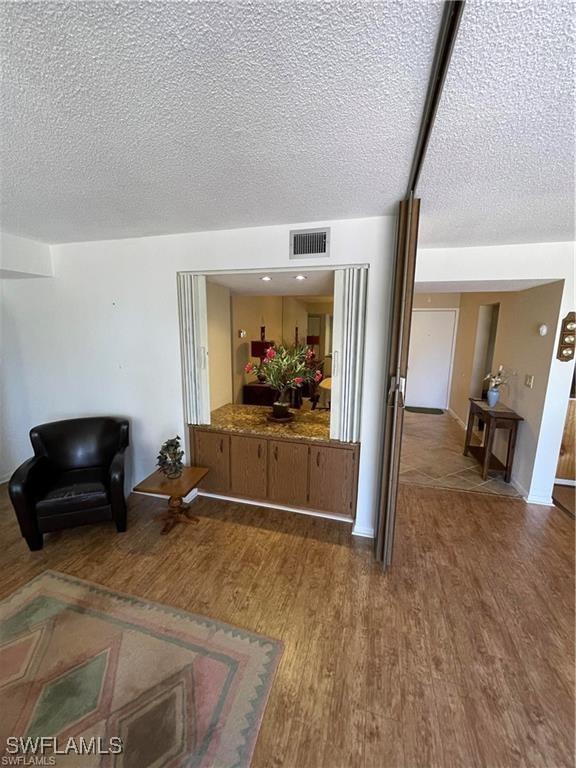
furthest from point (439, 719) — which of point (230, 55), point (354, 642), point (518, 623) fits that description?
point (230, 55)

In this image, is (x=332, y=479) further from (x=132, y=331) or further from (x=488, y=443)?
(x=132, y=331)

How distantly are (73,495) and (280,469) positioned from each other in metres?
1.69

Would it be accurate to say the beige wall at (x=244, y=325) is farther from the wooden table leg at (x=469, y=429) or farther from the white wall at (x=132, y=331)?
the wooden table leg at (x=469, y=429)

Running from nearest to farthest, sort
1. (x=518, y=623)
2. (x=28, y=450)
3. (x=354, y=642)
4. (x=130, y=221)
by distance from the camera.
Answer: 1. (x=354, y=642)
2. (x=518, y=623)
3. (x=130, y=221)
4. (x=28, y=450)

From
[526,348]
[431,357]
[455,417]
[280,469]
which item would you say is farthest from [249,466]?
[431,357]

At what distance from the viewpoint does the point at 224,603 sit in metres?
1.90

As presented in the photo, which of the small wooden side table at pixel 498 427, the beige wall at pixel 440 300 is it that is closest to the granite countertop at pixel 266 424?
the small wooden side table at pixel 498 427

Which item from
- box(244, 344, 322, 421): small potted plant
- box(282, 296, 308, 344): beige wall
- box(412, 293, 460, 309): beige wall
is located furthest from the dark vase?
box(412, 293, 460, 309): beige wall

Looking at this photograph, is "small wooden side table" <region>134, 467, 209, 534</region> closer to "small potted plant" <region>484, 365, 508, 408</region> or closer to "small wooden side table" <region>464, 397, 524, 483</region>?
"small wooden side table" <region>464, 397, 524, 483</region>

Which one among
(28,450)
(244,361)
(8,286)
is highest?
(8,286)

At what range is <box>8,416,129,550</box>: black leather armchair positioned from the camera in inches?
89.8

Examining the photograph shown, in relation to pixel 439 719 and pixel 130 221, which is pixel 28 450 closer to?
pixel 130 221

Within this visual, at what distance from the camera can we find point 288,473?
2.80 meters

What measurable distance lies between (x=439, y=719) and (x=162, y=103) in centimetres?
281
